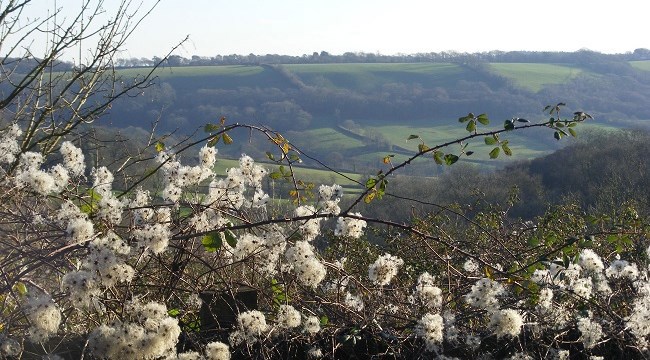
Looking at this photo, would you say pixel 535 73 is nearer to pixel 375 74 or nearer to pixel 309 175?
pixel 375 74

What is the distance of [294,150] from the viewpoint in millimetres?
4566

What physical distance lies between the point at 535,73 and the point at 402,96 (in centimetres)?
1445

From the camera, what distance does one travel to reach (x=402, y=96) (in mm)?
78250

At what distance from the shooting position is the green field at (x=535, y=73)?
76250mm

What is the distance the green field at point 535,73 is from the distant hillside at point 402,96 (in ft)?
0.34

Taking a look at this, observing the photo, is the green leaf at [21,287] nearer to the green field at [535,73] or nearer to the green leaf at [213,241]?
the green leaf at [213,241]

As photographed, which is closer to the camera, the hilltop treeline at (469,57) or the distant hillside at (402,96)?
the distant hillside at (402,96)

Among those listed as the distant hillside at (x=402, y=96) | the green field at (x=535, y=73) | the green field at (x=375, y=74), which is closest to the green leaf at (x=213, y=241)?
the distant hillside at (x=402, y=96)

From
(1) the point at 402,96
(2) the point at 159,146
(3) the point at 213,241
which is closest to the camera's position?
(3) the point at 213,241

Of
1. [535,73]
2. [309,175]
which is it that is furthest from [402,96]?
[309,175]

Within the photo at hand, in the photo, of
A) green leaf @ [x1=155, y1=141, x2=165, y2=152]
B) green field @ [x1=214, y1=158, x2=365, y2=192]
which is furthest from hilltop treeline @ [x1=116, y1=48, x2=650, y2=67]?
green leaf @ [x1=155, y1=141, x2=165, y2=152]

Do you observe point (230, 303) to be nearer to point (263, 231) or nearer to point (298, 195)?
point (263, 231)

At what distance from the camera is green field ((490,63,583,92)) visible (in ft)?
250

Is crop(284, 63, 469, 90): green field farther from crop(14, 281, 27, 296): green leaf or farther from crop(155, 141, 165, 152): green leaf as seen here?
crop(14, 281, 27, 296): green leaf
